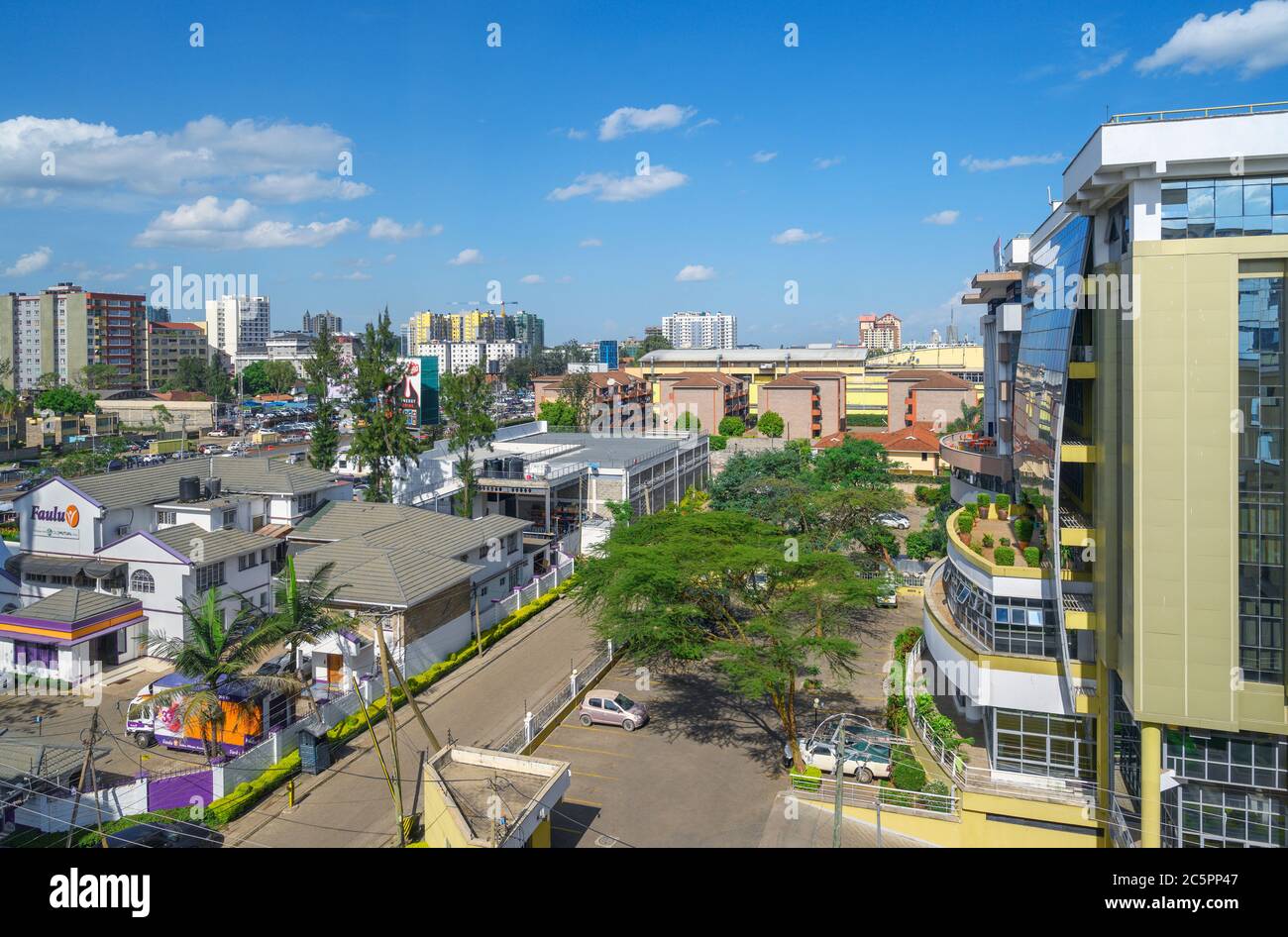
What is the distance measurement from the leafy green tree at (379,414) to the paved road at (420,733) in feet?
28.7

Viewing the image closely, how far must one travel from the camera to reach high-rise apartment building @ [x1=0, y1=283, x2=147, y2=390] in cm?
9312

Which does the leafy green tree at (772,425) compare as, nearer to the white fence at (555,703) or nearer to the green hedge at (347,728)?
the green hedge at (347,728)

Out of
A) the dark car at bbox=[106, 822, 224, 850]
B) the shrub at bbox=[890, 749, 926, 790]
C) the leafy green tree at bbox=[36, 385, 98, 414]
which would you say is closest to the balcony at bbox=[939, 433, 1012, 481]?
the shrub at bbox=[890, 749, 926, 790]

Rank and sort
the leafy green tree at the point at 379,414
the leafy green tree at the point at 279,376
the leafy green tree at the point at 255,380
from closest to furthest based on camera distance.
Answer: the leafy green tree at the point at 379,414
the leafy green tree at the point at 279,376
the leafy green tree at the point at 255,380

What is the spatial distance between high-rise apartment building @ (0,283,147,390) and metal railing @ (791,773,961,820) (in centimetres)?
9743

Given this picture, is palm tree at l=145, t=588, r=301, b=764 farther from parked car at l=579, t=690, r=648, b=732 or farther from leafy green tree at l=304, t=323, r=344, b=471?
leafy green tree at l=304, t=323, r=344, b=471

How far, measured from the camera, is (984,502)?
21.8m

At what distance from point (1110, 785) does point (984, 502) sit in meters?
8.84

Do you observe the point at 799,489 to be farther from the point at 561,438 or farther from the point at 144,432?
the point at 144,432

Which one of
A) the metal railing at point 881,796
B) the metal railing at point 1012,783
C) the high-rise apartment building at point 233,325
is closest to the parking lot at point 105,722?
the metal railing at point 881,796

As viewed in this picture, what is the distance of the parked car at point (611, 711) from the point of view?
1867 centimetres

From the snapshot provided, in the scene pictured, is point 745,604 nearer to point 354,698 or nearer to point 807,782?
point 807,782

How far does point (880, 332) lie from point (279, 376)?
430 feet
